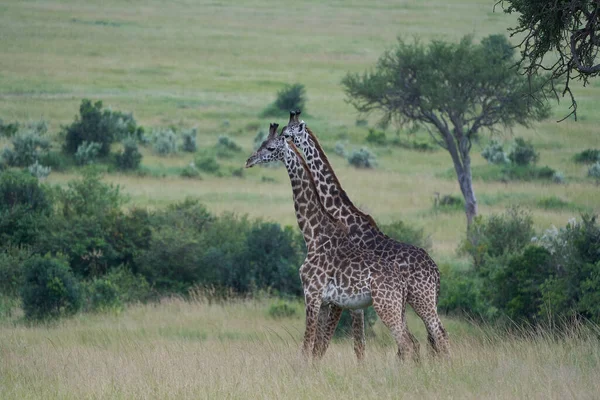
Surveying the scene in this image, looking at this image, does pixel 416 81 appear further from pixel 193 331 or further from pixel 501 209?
pixel 193 331

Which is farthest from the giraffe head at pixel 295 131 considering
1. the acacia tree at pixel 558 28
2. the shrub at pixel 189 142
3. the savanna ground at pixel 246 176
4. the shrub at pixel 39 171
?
the shrub at pixel 189 142

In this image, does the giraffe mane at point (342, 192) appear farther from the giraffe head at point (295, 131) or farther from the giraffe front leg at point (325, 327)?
the giraffe front leg at point (325, 327)

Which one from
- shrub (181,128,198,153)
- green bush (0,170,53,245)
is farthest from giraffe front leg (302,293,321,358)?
shrub (181,128,198,153)

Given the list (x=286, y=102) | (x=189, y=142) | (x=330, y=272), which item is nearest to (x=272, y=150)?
(x=330, y=272)

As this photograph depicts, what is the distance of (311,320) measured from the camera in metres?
9.34

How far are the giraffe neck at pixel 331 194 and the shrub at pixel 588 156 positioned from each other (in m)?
25.5

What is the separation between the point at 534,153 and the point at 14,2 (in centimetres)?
5773

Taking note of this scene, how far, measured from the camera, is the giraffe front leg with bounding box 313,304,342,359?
31.8 feet

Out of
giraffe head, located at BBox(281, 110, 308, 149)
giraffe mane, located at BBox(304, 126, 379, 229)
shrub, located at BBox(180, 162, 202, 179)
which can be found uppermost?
giraffe head, located at BBox(281, 110, 308, 149)

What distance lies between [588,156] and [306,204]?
26955 millimetres

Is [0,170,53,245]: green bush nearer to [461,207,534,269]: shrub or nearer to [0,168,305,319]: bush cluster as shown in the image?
[0,168,305,319]: bush cluster

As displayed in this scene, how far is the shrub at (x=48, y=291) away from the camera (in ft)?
50.2

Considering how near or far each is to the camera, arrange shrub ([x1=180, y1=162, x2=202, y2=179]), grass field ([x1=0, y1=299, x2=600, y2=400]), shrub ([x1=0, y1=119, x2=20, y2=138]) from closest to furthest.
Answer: grass field ([x1=0, y1=299, x2=600, y2=400]), shrub ([x1=180, y1=162, x2=202, y2=179]), shrub ([x1=0, y1=119, x2=20, y2=138])

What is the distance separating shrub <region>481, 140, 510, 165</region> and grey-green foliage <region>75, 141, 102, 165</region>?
15.0 m
